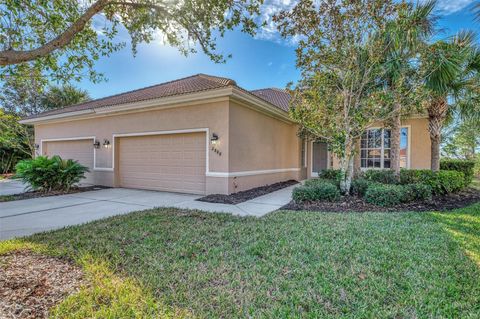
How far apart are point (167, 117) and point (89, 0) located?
4.89 meters

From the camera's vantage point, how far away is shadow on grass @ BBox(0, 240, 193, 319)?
7.27ft

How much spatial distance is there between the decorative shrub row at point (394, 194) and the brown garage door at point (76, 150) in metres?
12.0

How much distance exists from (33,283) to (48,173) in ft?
26.4

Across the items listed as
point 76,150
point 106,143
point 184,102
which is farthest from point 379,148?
point 76,150

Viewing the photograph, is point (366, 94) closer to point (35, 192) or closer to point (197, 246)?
point (197, 246)

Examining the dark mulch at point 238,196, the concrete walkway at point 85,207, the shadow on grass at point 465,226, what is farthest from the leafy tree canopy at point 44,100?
the shadow on grass at point 465,226

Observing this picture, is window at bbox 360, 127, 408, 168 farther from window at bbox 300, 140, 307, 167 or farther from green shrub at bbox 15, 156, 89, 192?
green shrub at bbox 15, 156, 89, 192

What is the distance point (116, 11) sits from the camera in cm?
568

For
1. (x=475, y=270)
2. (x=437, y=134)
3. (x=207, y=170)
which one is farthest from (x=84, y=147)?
(x=437, y=134)

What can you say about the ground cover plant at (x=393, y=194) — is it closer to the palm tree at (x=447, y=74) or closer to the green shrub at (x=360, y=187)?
the green shrub at (x=360, y=187)

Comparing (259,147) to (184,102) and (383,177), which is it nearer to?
(184,102)

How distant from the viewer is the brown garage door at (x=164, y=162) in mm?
9047

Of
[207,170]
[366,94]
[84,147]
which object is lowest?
[207,170]

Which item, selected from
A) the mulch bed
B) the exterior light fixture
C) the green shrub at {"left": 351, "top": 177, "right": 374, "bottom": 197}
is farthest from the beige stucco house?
the mulch bed
